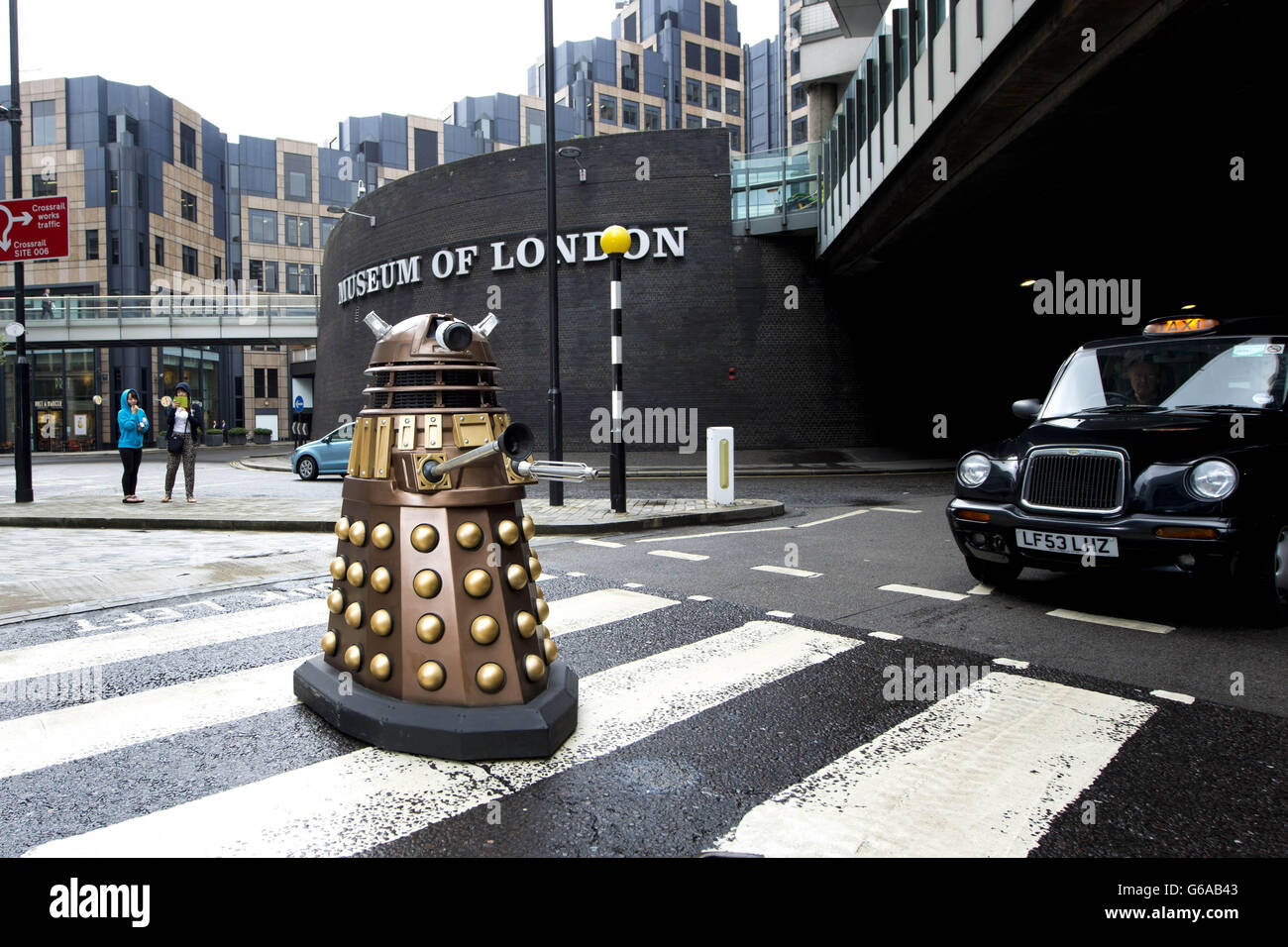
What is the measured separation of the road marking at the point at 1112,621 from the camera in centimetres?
515

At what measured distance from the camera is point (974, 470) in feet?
20.0

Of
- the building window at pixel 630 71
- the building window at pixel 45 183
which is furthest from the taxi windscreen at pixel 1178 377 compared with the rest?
the building window at pixel 630 71

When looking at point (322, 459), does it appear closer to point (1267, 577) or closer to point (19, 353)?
point (19, 353)

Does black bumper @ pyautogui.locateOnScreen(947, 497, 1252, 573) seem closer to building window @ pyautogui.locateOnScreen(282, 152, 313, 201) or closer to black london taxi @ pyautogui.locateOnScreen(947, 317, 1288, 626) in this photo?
black london taxi @ pyautogui.locateOnScreen(947, 317, 1288, 626)

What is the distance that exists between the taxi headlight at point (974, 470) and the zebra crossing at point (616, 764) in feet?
5.92

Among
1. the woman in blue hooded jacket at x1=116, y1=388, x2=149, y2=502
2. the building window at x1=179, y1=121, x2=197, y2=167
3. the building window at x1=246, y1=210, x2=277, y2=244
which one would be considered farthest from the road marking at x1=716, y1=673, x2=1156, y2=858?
the building window at x1=246, y1=210, x2=277, y2=244

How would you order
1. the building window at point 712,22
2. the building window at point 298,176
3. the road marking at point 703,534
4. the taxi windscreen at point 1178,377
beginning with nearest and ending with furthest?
1. the taxi windscreen at point 1178,377
2. the road marking at point 703,534
3. the building window at point 298,176
4. the building window at point 712,22

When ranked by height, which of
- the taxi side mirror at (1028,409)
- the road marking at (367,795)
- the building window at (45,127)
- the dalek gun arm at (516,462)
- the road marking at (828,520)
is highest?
the building window at (45,127)

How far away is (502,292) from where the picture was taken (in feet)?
83.8

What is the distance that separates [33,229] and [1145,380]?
14163 millimetres

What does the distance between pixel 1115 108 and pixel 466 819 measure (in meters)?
12.5

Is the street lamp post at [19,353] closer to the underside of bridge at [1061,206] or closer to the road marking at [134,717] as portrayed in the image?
the road marking at [134,717]
